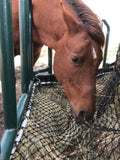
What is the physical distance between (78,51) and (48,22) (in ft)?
1.79

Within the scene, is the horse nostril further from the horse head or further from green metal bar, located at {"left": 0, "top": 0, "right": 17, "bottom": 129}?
green metal bar, located at {"left": 0, "top": 0, "right": 17, "bottom": 129}

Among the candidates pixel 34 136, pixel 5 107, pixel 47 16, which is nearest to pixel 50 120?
pixel 34 136

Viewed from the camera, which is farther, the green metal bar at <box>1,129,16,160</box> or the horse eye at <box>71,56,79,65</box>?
the horse eye at <box>71,56,79,65</box>

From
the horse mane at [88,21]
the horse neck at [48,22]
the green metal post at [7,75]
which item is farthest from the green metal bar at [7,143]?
the horse neck at [48,22]

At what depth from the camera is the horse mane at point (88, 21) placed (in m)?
1.60

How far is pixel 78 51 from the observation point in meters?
1.58

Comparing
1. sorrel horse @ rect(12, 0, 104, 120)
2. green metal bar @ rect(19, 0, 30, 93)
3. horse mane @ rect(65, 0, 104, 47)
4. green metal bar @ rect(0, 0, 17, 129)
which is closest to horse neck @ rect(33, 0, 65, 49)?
sorrel horse @ rect(12, 0, 104, 120)

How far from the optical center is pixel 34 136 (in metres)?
1.39

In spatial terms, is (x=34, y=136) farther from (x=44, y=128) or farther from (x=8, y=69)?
(x=8, y=69)

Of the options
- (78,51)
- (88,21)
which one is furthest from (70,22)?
(78,51)

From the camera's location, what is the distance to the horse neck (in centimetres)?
190

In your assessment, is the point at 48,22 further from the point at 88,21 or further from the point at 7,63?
the point at 7,63

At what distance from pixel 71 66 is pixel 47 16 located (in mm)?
604

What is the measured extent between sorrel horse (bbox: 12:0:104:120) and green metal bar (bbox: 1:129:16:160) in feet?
1.89
